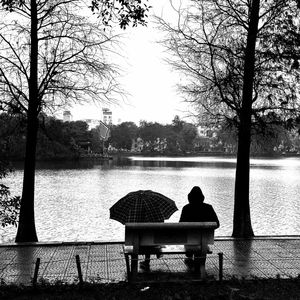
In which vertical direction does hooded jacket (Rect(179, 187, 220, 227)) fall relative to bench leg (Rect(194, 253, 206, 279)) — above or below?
above

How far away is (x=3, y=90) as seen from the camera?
11633 mm

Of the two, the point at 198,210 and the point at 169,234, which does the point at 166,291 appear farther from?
the point at 198,210

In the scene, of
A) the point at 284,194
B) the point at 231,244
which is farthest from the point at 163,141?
the point at 231,244

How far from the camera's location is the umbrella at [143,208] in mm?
7516

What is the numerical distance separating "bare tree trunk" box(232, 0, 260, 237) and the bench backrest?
5.28 meters

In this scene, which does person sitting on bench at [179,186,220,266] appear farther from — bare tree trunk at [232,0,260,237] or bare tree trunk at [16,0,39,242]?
bare tree trunk at [16,0,39,242]

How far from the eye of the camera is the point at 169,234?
6922 mm

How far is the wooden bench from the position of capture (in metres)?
6.75

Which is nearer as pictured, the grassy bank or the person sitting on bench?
the grassy bank

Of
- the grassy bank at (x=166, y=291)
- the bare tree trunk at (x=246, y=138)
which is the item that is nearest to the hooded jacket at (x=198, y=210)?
the grassy bank at (x=166, y=291)

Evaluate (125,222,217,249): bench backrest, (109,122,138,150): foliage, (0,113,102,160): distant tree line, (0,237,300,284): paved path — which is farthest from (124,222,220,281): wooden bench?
(109,122,138,150): foliage

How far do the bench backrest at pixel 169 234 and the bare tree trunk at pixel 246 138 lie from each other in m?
5.28

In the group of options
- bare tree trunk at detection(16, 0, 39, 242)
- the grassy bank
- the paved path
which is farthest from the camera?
bare tree trunk at detection(16, 0, 39, 242)

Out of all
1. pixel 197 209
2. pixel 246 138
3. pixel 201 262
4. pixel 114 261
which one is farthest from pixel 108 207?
pixel 201 262
